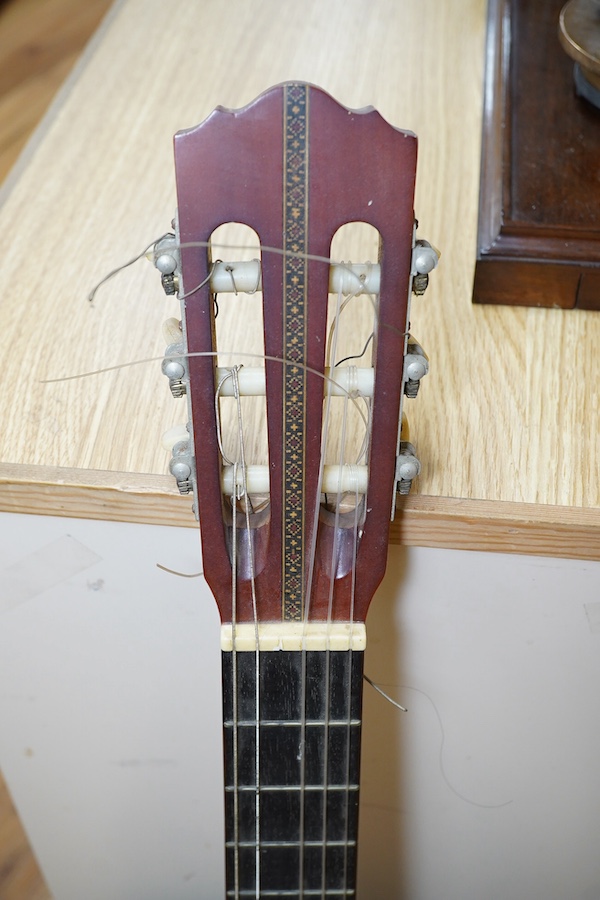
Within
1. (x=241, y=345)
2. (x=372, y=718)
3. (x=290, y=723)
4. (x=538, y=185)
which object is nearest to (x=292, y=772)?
(x=290, y=723)

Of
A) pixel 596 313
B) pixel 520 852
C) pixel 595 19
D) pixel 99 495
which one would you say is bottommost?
pixel 520 852

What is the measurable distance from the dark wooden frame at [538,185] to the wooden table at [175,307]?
3cm

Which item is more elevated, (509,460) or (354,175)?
(354,175)

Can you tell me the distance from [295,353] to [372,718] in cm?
41

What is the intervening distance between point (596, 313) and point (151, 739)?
496 mm

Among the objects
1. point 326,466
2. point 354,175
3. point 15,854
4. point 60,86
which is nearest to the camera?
point 354,175

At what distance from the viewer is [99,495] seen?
60cm

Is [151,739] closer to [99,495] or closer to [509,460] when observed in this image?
[99,495]

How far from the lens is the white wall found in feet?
2.17

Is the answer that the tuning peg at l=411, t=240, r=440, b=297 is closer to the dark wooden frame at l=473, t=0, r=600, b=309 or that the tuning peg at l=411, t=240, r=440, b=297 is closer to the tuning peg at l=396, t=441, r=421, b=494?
the tuning peg at l=396, t=441, r=421, b=494

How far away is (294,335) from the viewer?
1.50 feet

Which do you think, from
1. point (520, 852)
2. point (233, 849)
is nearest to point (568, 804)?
point (520, 852)

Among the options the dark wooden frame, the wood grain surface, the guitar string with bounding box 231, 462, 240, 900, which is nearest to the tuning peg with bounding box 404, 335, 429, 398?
the guitar string with bounding box 231, 462, 240, 900

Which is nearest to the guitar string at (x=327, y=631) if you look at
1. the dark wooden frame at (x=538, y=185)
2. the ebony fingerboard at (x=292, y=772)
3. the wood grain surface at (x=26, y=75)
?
the ebony fingerboard at (x=292, y=772)
